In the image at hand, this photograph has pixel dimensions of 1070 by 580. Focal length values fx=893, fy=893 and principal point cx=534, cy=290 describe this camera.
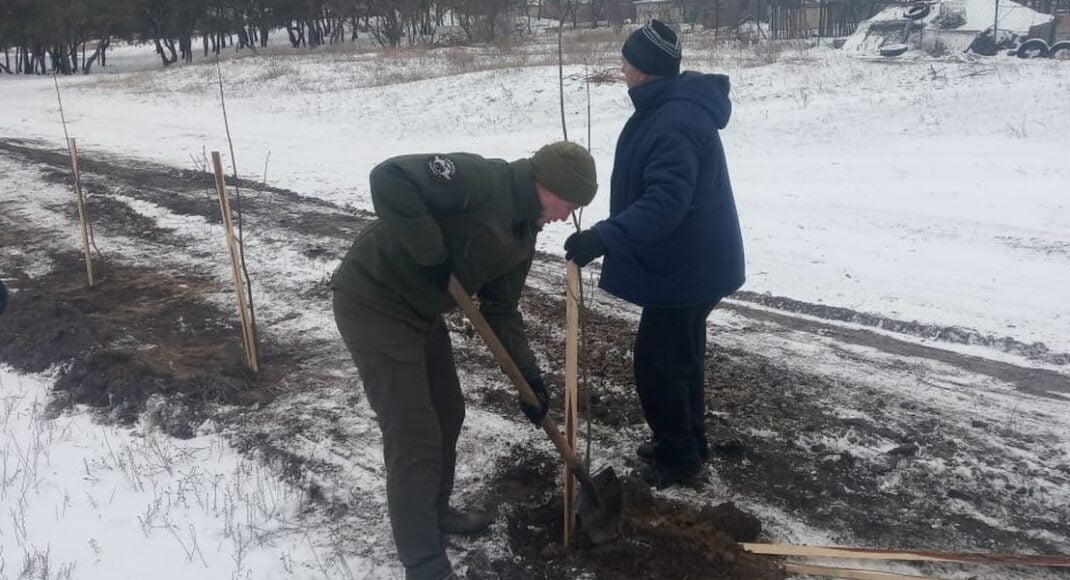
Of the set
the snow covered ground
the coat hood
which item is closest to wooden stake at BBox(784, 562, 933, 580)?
the coat hood

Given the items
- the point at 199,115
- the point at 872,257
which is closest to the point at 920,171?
the point at 872,257

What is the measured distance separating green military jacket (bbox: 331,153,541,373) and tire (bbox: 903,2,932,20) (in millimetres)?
20916

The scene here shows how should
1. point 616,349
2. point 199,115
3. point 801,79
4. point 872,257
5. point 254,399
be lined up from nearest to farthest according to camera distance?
point 254,399 < point 616,349 < point 872,257 < point 801,79 < point 199,115

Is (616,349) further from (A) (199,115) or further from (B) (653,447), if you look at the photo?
(A) (199,115)

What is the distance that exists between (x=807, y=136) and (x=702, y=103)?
9.02m

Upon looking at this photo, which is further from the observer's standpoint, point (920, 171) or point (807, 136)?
point (807, 136)

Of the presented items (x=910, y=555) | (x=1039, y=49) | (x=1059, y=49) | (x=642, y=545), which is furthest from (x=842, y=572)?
(x=1059, y=49)

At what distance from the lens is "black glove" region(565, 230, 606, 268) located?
3225 mm

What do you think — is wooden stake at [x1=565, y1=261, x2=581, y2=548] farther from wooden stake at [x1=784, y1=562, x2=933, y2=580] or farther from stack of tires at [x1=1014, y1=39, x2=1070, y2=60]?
stack of tires at [x1=1014, y1=39, x2=1070, y2=60]

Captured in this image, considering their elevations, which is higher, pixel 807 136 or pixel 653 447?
pixel 807 136

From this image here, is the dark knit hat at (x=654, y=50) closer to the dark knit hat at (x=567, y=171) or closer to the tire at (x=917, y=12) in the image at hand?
the dark knit hat at (x=567, y=171)

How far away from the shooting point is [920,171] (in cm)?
995

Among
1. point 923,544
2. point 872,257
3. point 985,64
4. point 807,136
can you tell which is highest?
point 985,64

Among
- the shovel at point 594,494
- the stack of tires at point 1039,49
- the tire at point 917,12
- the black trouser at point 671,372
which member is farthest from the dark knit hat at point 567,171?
the tire at point 917,12
